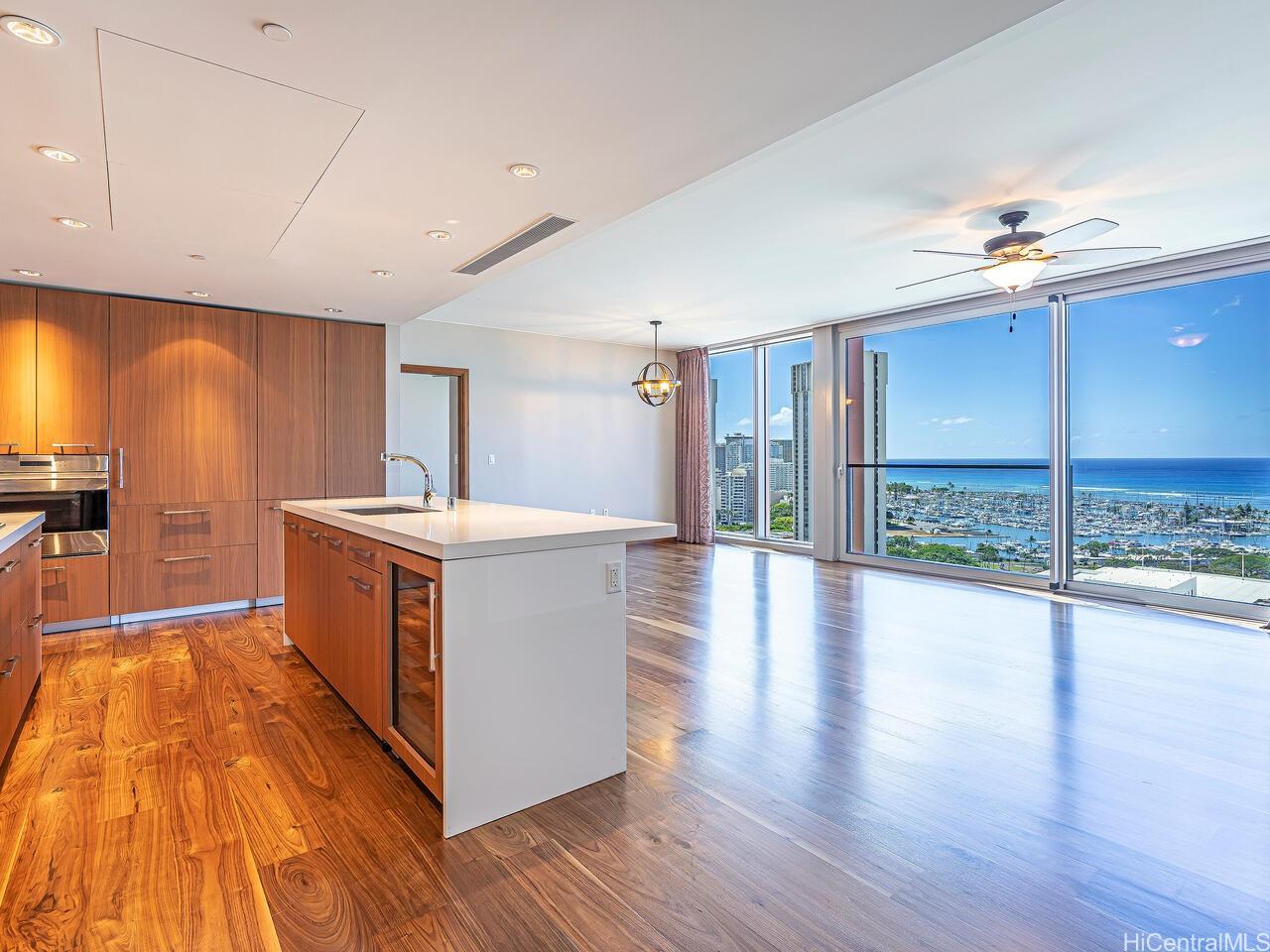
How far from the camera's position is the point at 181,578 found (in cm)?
484

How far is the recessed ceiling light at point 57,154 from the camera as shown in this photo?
247cm

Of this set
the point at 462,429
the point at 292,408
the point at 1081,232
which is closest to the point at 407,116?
the point at 1081,232

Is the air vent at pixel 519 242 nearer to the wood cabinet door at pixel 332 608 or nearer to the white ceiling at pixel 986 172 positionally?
the white ceiling at pixel 986 172

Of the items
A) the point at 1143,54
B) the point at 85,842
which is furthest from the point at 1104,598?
the point at 85,842

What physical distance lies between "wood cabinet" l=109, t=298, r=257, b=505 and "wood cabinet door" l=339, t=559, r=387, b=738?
284cm

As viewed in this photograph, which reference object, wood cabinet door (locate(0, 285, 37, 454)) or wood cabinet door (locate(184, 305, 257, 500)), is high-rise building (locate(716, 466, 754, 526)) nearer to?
wood cabinet door (locate(184, 305, 257, 500))

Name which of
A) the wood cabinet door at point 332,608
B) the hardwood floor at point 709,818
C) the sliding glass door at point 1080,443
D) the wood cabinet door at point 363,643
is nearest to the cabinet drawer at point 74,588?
the hardwood floor at point 709,818

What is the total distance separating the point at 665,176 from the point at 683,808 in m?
2.38

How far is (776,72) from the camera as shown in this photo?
1.99 m

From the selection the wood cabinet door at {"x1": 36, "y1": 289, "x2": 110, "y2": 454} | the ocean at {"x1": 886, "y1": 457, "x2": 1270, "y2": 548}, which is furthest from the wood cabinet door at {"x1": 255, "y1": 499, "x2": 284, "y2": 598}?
the ocean at {"x1": 886, "y1": 457, "x2": 1270, "y2": 548}

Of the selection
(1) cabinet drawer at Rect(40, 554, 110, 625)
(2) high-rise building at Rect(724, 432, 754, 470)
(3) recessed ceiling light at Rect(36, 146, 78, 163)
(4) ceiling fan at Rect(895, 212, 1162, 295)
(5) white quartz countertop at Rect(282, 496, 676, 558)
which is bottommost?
(1) cabinet drawer at Rect(40, 554, 110, 625)

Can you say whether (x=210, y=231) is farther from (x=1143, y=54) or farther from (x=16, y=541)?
(x=1143, y=54)

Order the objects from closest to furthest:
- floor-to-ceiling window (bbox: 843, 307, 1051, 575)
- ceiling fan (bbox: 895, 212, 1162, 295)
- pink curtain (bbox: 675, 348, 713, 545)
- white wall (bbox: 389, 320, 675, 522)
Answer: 1. ceiling fan (bbox: 895, 212, 1162, 295)
2. floor-to-ceiling window (bbox: 843, 307, 1051, 575)
3. white wall (bbox: 389, 320, 675, 522)
4. pink curtain (bbox: 675, 348, 713, 545)

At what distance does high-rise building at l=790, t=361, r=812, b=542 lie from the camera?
7.96 m
